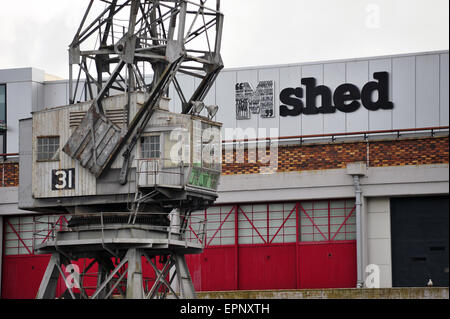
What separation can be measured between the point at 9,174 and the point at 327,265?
21489mm

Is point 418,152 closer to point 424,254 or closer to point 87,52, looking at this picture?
point 424,254

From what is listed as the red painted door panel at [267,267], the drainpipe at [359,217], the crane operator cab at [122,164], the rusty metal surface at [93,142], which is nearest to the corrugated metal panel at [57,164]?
the crane operator cab at [122,164]

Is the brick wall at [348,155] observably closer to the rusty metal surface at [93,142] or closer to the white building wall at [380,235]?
A: the white building wall at [380,235]

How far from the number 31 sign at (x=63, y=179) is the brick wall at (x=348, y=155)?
20424 millimetres

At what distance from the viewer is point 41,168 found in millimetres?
55094

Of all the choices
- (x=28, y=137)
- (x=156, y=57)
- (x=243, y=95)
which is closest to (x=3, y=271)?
(x=243, y=95)

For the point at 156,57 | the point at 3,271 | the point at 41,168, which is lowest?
the point at 3,271

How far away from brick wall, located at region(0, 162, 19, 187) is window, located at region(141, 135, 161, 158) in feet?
85.7

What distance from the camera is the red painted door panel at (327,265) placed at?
71.2 m

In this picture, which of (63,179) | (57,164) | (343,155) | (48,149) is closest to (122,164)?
(63,179)

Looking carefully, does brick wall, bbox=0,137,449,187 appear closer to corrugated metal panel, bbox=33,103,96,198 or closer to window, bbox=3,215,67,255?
window, bbox=3,215,67,255

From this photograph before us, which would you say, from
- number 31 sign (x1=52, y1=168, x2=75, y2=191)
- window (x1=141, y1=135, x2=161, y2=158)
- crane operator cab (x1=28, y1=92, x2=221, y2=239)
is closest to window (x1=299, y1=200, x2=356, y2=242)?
crane operator cab (x1=28, y1=92, x2=221, y2=239)

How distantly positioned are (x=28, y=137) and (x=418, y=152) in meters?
24.1
